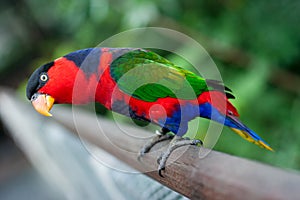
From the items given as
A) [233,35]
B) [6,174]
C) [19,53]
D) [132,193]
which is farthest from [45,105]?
[19,53]

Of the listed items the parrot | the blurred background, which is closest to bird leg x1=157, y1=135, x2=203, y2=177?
the parrot

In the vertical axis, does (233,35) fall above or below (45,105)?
below

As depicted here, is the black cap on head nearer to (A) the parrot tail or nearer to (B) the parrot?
(B) the parrot

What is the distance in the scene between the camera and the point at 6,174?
2385 millimetres

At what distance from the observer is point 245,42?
1830 millimetres

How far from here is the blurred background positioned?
5.30ft

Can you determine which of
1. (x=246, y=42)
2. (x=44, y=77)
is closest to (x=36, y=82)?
(x=44, y=77)

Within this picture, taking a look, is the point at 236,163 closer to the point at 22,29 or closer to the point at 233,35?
the point at 233,35

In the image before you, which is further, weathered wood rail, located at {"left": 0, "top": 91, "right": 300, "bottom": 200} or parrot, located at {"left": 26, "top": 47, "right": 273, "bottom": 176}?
parrot, located at {"left": 26, "top": 47, "right": 273, "bottom": 176}

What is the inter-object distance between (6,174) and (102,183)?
153 centimetres

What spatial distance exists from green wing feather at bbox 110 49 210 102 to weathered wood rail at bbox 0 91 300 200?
0.26 ft

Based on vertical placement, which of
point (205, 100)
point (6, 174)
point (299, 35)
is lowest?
point (6, 174)

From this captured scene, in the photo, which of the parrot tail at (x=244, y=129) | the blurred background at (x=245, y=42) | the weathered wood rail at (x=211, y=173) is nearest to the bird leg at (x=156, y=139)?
the weathered wood rail at (x=211, y=173)

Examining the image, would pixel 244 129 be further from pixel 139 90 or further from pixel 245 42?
pixel 245 42
